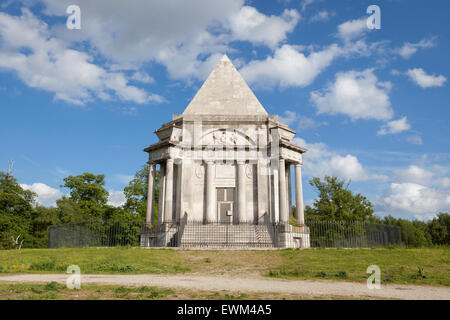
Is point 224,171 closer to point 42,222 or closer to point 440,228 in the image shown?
point 42,222

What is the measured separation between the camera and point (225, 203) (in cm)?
2845

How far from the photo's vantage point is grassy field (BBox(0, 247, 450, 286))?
1257cm

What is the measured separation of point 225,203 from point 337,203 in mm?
16596

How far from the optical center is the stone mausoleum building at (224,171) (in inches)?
1081

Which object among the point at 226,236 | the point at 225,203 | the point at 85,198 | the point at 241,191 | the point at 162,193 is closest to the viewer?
the point at 226,236

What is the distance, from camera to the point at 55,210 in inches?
1928

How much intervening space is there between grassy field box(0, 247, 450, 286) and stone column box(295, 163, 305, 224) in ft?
32.4

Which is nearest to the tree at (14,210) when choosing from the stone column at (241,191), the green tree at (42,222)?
the green tree at (42,222)

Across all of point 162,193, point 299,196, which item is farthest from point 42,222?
point 299,196

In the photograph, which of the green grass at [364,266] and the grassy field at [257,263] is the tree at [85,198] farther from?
the green grass at [364,266]

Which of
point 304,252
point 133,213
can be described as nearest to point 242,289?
point 304,252

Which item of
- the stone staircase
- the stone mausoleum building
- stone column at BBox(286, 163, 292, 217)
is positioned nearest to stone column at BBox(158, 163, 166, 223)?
the stone mausoleum building

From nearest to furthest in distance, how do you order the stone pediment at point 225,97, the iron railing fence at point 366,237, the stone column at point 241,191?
the iron railing fence at point 366,237, the stone column at point 241,191, the stone pediment at point 225,97
